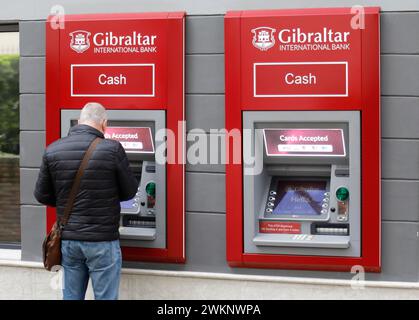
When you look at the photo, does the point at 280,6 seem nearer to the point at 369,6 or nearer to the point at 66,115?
the point at 369,6

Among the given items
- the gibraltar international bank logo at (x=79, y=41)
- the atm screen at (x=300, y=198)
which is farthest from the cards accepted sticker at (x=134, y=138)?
the atm screen at (x=300, y=198)

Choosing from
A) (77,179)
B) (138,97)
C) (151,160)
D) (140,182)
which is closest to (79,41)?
(138,97)

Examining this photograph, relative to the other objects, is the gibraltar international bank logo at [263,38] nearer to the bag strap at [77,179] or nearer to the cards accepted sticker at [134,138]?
the cards accepted sticker at [134,138]

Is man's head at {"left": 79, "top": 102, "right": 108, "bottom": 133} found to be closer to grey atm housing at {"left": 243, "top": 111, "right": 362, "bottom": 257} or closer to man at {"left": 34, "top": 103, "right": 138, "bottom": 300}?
man at {"left": 34, "top": 103, "right": 138, "bottom": 300}

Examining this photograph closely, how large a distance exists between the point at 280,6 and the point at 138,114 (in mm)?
1250

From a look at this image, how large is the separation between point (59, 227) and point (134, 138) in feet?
3.06

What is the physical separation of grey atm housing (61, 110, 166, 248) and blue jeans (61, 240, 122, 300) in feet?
1.69

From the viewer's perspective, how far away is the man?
4.55m

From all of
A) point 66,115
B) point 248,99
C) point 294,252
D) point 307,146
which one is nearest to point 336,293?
point 294,252

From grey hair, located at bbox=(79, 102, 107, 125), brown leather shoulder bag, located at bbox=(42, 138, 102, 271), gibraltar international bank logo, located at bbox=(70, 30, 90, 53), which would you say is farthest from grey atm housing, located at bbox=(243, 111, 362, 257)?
gibraltar international bank logo, located at bbox=(70, 30, 90, 53)

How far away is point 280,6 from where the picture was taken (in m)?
5.03

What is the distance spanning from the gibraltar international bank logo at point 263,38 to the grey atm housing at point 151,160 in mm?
826

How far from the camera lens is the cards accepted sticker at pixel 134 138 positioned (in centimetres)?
522

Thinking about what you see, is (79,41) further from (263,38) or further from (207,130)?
(263,38)
